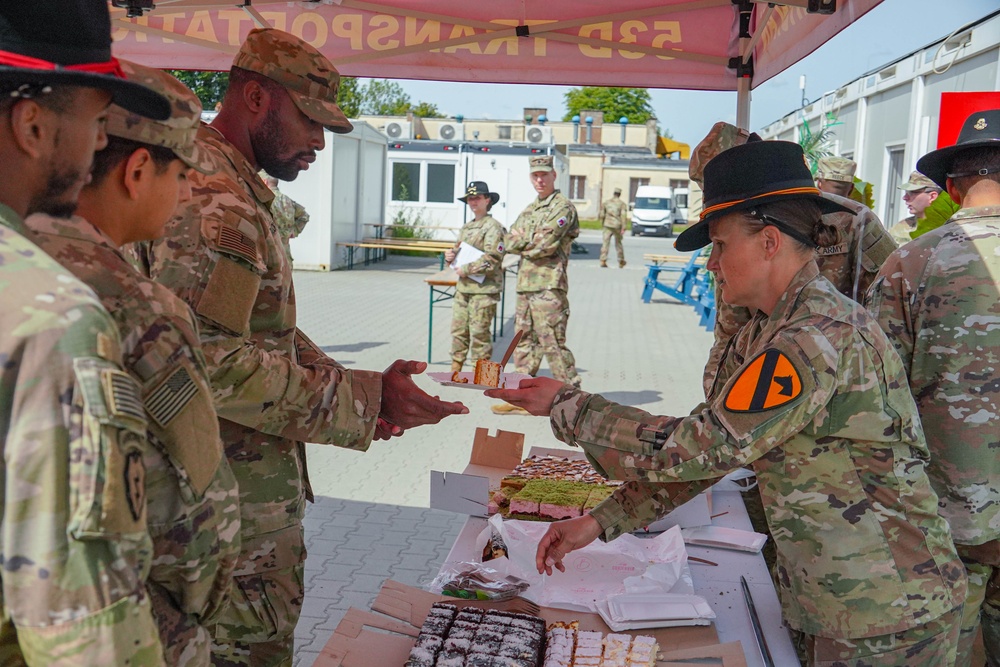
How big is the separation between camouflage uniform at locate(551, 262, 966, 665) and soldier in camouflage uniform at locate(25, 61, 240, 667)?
121cm

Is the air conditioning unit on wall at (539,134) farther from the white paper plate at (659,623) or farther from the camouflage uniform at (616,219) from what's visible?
the white paper plate at (659,623)

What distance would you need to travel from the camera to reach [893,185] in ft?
61.5

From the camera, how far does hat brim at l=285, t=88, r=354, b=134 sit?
2.59m

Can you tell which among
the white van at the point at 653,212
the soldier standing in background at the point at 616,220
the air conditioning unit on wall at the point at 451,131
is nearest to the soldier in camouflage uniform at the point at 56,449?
the soldier standing in background at the point at 616,220

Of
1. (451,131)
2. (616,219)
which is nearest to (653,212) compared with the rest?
(451,131)

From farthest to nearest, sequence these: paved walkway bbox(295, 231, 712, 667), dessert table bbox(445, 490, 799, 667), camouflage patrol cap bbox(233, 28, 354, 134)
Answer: paved walkway bbox(295, 231, 712, 667)
camouflage patrol cap bbox(233, 28, 354, 134)
dessert table bbox(445, 490, 799, 667)

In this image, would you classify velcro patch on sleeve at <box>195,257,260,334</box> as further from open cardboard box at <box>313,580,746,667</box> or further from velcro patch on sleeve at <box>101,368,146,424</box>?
velcro patch on sleeve at <box>101,368,146,424</box>

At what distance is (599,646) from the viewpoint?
2281 millimetres

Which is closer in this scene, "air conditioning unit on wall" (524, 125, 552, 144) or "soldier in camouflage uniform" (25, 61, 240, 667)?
"soldier in camouflage uniform" (25, 61, 240, 667)

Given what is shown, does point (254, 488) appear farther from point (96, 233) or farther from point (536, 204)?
point (536, 204)

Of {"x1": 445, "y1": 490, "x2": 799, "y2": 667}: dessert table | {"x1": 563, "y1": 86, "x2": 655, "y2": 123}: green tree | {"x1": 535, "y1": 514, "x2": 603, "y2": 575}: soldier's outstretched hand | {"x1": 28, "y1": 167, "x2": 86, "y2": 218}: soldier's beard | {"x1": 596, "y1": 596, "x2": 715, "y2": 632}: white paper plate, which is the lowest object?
{"x1": 445, "y1": 490, "x2": 799, "y2": 667}: dessert table

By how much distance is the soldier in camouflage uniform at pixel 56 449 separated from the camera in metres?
1.02

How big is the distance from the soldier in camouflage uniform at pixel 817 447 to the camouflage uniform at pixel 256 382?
83 centimetres

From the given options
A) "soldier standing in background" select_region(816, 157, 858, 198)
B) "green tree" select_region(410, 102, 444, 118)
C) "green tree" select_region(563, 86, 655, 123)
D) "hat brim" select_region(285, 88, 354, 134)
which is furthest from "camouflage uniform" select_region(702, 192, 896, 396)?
"green tree" select_region(563, 86, 655, 123)
